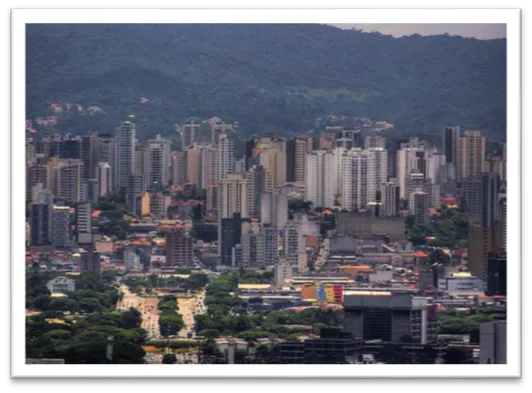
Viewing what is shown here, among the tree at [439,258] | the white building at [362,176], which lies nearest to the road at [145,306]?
the white building at [362,176]

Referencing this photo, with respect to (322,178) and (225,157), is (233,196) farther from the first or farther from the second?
(322,178)

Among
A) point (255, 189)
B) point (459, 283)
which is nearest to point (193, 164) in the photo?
point (255, 189)

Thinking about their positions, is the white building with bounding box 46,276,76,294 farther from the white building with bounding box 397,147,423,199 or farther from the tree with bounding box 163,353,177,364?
the white building with bounding box 397,147,423,199

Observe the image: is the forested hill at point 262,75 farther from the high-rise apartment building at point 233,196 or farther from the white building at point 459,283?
the white building at point 459,283
